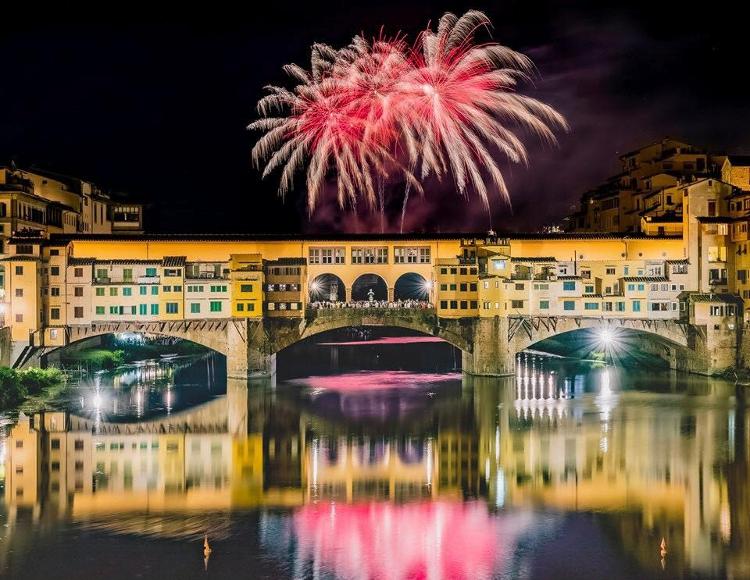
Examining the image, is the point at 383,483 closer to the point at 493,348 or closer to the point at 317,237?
the point at 493,348

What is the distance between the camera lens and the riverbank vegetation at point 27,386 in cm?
4203

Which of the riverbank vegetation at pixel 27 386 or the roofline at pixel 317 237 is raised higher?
the roofline at pixel 317 237

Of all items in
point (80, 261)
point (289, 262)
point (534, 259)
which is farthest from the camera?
point (534, 259)

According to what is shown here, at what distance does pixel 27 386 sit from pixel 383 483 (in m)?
24.1

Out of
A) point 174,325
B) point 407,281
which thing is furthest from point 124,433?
point 407,281

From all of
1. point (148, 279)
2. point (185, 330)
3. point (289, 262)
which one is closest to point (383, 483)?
point (185, 330)

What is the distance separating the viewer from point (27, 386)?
4425cm

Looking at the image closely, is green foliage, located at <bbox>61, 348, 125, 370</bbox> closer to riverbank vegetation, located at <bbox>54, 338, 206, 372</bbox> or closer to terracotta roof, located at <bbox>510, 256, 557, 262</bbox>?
riverbank vegetation, located at <bbox>54, 338, 206, 372</bbox>

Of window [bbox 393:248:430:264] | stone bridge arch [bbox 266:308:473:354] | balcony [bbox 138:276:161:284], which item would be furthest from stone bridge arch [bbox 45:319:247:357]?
window [bbox 393:248:430:264]

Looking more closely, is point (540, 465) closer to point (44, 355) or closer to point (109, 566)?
point (109, 566)

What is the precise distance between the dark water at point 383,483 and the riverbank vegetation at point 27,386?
191 cm

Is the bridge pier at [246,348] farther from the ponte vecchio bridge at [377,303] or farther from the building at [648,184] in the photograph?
the building at [648,184]

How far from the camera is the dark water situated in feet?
71.4

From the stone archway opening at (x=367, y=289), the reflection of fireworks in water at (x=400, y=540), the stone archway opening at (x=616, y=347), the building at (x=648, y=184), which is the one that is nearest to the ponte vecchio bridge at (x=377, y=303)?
the stone archway opening at (x=616, y=347)
